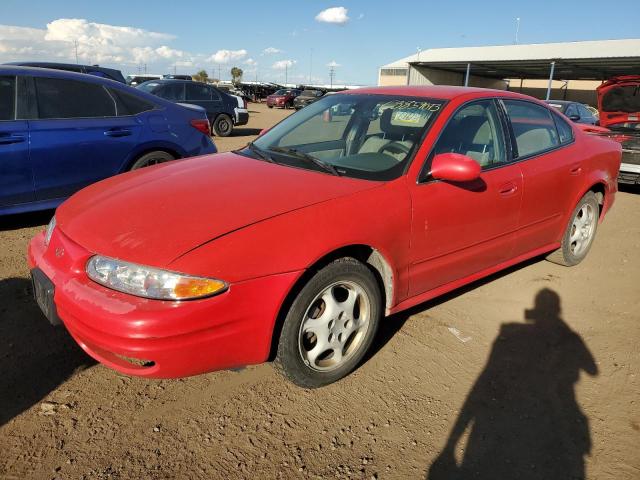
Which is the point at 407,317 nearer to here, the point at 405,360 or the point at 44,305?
the point at 405,360

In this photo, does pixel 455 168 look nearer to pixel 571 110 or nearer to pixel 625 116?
pixel 625 116

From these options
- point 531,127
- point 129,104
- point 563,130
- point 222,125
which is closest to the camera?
point 531,127

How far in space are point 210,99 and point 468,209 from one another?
12247mm

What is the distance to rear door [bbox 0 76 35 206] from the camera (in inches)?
168

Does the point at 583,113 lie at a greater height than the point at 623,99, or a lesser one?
lesser

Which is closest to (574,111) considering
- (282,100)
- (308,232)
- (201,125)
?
(201,125)

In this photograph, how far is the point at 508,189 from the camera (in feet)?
10.8

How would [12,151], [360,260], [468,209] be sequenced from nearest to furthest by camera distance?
1. [360,260]
2. [468,209]
3. [12,151]

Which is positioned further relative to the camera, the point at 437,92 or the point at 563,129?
the point at 563,129

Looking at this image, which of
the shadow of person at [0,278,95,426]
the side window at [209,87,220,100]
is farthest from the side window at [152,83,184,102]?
the shadow of person at [0,278,95,426]

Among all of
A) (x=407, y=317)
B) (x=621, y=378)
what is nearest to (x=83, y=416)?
(x=407, y=317)

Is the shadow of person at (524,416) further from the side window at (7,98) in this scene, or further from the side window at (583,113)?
the side window at (583,113)

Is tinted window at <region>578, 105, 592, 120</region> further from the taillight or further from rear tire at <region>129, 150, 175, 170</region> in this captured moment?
rear tire at <region>129, 150, 175, 170</region>

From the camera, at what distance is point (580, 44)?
31.5 meters
